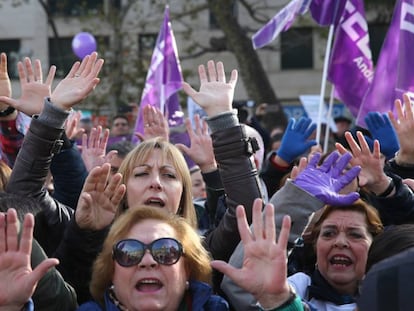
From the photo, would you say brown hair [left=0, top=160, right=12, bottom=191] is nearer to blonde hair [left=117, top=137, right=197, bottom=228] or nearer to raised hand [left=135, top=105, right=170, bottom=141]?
blonde hair [left=117, top=137, right=197, bottom=228]

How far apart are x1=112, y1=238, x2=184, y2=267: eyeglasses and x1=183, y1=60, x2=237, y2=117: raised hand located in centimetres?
100

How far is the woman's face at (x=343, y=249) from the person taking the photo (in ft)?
13.8

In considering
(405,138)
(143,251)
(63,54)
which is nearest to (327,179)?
(143,251)

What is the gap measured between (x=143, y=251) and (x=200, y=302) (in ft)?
0.86

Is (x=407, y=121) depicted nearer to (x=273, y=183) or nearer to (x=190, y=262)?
(x=273, y=183)

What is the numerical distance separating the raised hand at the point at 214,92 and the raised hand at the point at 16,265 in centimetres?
140

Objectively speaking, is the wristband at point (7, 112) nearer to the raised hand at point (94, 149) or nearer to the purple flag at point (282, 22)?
the raised hand at point (94, 149)

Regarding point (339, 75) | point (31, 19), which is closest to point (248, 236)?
point (339, 75)

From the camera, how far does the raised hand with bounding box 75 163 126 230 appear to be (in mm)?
3859

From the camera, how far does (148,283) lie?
3.35m

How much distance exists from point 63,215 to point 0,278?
1275 mm

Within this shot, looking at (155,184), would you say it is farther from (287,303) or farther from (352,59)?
(352,59)

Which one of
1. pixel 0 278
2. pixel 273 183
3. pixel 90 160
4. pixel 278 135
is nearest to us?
pixel 0 278

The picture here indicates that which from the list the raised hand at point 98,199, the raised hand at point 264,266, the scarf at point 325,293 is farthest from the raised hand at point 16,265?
the scarf at point 325,293
